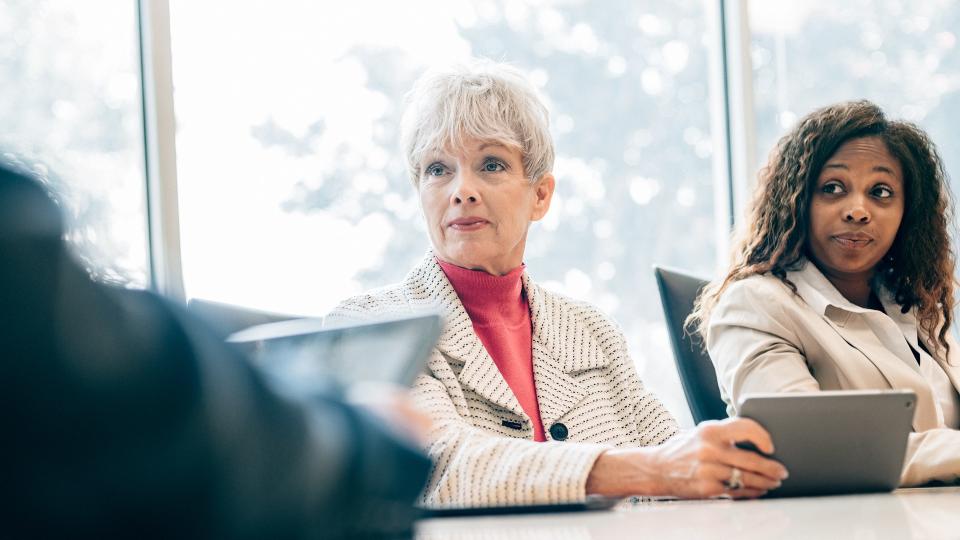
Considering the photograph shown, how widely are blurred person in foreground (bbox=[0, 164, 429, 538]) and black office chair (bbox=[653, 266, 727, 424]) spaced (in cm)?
→ 167

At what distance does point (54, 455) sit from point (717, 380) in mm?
1794

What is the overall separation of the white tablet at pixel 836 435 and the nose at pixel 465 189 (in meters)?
0.80

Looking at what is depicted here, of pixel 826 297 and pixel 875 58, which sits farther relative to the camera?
pixel 875 58

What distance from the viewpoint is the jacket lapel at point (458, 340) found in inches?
68.8

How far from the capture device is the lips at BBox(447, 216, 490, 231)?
77.4 inches

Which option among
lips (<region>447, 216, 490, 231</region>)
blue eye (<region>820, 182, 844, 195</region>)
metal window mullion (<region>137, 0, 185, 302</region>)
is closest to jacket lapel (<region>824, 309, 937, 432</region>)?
blue eye (<region>820, 182, 844, 195</region>)

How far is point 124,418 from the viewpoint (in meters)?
0.53

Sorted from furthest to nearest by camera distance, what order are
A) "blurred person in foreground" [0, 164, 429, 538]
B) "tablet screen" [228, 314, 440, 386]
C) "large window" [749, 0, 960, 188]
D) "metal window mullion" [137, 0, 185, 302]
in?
1. "large window" [749, 0, 960, 188]
2. "metal window mullion" [137, 0, 185, 302]
3. "tablet screen" [228, 314, 440, 386]
4. "blurred person in foreground" [0, 164, 429, 538]

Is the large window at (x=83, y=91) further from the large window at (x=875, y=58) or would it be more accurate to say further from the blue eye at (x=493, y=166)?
the large window at (x=875, y=58)

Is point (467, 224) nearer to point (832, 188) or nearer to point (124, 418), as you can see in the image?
point (832, 188)

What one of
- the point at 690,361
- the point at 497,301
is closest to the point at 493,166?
the point at 497,301

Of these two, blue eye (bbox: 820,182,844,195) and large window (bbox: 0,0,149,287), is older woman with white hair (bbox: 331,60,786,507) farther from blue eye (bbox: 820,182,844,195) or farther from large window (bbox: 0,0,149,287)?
large window (bbox: 0,0,149,287)

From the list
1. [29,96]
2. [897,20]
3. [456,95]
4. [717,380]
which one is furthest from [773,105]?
[29,96]

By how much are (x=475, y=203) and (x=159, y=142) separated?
40.6 inches
